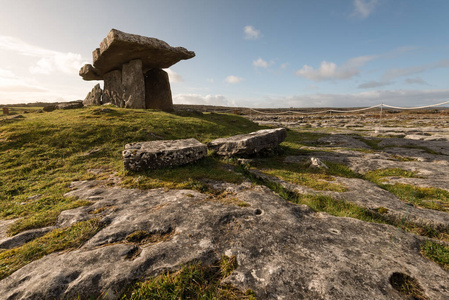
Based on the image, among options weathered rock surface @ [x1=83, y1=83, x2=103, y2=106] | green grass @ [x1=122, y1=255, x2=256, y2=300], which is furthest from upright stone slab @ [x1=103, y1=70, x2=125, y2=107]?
green grass @ [x1=122, y1=255, x2=256, y2=300]

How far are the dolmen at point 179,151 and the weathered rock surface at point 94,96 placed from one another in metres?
20.7

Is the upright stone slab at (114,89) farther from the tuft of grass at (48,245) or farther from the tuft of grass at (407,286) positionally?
the tuft of grass at (407,286)

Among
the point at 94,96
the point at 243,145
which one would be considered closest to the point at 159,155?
the point at 243,145

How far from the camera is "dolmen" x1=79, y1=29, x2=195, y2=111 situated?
57.7 ft

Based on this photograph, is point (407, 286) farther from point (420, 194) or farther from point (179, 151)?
point (179, 151)

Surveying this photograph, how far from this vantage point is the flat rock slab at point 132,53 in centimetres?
1672

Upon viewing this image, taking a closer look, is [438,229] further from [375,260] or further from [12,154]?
[12,154]

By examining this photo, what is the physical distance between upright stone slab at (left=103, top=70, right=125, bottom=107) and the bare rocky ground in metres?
20.0

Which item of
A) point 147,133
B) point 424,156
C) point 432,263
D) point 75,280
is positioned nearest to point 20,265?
point 75,280

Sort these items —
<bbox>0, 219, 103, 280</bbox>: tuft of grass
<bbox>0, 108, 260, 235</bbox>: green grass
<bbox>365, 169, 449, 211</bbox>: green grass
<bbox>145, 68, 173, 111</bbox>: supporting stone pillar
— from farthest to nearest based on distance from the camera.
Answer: <bbox>145, 68, 173, 111</bbox>: supporting stone pillar → <bbox>0, 108, 260, 235</bbox>: green grass → <bbox>365, 169, 449, 211</bbox>: green grass → <bbox>0, 219, 103, 280</bbox>: tuft of grass

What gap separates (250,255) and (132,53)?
21.4 metres

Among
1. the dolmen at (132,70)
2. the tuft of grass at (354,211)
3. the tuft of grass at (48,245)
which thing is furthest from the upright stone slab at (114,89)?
the tuft of grass at (354,211)

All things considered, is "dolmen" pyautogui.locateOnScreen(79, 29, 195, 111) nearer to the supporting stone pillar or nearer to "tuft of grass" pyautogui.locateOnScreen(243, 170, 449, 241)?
the supporting stone pillar

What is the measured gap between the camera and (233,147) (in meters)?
9.17
